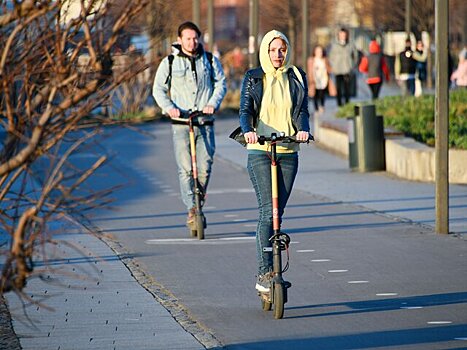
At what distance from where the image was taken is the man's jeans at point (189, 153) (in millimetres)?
12398

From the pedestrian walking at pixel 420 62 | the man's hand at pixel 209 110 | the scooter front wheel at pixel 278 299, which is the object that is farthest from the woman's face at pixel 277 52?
the pedestrian walking at pixel 420 62

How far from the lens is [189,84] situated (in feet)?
40.4

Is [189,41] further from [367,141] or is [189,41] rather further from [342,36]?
[342,36]

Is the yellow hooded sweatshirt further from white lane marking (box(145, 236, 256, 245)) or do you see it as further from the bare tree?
white lane marking (box(145, 236, 256, 245))

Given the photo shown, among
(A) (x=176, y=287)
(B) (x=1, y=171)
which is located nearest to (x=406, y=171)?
(A) (x=176, y=287)

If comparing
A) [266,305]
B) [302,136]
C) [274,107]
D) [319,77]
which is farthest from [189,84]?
[319,77]

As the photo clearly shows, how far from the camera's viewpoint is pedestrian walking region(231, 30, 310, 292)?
8.55 meters

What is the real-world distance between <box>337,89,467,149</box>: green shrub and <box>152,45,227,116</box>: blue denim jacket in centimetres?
531

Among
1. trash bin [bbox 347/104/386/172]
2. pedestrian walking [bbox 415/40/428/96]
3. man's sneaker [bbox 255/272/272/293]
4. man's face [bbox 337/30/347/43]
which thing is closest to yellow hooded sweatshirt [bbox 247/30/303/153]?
man's sneaker [bbox 255/272/272/293]

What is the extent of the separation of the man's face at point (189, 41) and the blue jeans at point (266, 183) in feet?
12.3

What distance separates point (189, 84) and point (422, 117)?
9.86 metres

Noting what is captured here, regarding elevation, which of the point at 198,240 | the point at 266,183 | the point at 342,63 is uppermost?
the point at 266,183

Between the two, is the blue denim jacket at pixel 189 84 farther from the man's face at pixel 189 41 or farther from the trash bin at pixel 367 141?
the trash bin at pixel 367 141

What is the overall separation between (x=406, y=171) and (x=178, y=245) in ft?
21.0
